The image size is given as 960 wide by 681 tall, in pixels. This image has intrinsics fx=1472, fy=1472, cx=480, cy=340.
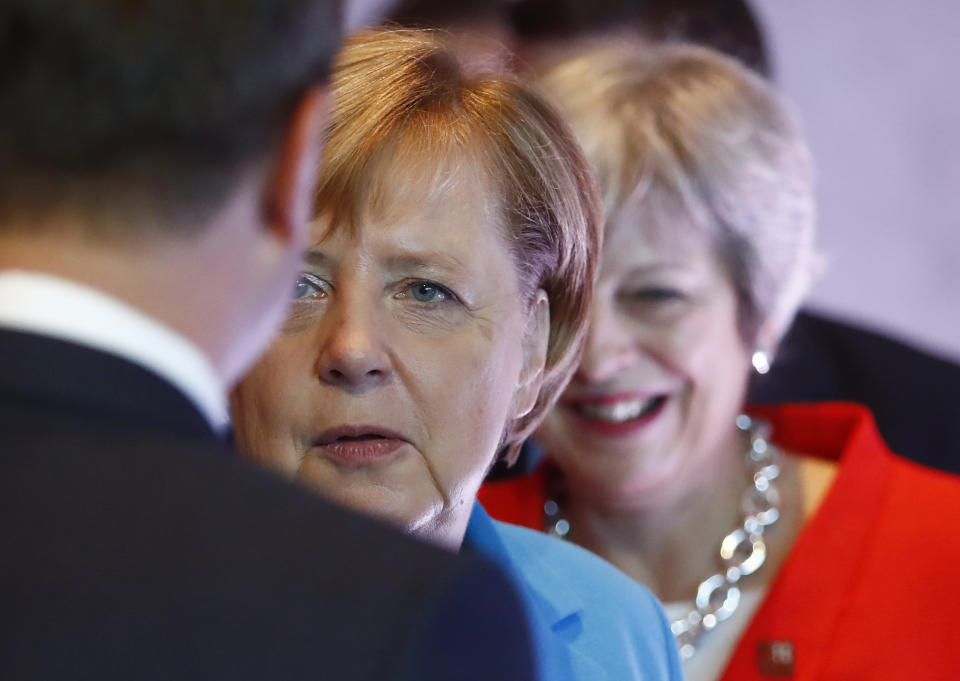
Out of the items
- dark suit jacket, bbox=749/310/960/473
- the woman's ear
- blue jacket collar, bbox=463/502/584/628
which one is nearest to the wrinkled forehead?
blue jacket collar, bbox=463/502/584/628

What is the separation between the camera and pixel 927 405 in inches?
124

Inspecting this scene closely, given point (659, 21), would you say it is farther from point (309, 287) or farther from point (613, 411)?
point (309, 287)

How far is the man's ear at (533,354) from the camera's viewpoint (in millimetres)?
1844

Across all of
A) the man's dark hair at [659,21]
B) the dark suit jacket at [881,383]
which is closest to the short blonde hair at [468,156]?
the dark suit jacket at [881,383]

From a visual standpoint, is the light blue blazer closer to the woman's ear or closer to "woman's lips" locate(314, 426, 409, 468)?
"woman's lips" locate(314, 426, 409, 468)

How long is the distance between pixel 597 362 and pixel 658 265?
201 millimetres

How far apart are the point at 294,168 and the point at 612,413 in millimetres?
1705

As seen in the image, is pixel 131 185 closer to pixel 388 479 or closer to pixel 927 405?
pixel 388 479

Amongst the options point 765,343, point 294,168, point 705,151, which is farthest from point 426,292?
point 765,343

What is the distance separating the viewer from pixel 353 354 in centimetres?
161

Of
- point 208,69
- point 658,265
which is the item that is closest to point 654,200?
point 658,265

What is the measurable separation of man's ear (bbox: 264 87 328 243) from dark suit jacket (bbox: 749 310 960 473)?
2.15 m

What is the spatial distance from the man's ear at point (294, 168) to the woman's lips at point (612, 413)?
A: 1.64 m

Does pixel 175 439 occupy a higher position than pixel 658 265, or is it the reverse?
pixel 175 439
